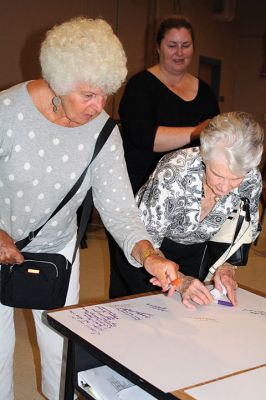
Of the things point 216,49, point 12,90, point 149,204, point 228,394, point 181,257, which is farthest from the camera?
point 216,49

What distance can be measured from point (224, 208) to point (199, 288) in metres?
0.37

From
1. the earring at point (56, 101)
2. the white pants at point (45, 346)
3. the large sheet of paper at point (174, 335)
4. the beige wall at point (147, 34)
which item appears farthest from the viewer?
the beige wall at point (147, 34)

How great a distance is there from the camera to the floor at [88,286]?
2.64 meters

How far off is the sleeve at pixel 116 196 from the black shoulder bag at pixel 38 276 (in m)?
0.04

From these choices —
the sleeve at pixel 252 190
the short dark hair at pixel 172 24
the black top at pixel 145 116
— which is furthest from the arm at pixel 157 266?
the short dark hair at pixel 172 24

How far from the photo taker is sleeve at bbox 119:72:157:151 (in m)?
2.32

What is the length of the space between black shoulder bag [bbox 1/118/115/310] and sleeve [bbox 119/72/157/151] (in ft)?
1.84

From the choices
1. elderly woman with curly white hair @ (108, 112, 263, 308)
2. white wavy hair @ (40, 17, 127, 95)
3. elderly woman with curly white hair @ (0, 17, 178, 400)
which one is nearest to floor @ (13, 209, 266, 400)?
elderly woman with curly white hair @ (0, 17, 178, 400)

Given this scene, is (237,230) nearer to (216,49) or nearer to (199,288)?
(199,288)

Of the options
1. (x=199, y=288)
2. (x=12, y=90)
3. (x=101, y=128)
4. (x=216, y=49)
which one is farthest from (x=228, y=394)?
(x=216, y=49)

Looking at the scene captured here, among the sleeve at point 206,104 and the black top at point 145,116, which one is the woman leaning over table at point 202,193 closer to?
the black top at point 145,116

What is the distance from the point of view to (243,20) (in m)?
9.95

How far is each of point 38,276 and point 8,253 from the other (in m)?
0.20

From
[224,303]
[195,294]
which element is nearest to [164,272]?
Result: [195,294]
